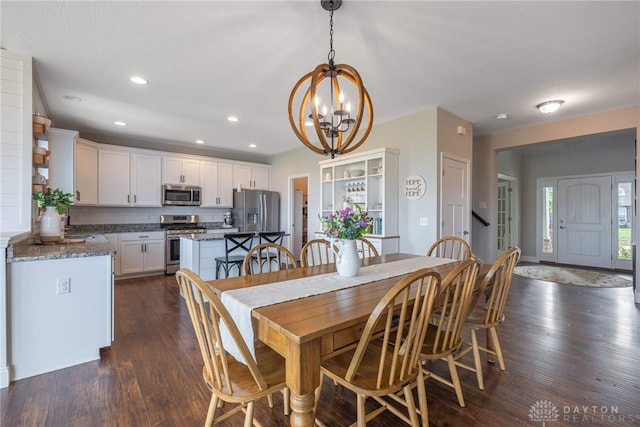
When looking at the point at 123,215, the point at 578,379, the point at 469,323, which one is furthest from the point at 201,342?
the point at 123,215

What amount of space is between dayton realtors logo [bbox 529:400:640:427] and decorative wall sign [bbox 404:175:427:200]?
2619 mm

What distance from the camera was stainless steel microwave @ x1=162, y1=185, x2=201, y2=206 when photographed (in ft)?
18.2

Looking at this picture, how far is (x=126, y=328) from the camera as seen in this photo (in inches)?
118

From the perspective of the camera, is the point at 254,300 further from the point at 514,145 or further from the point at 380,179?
the point at 514,145

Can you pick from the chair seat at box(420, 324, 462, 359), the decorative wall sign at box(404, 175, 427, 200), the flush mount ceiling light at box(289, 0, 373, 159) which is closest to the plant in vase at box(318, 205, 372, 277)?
the flush mount ceiling light at box(289, 0, 373, 159)

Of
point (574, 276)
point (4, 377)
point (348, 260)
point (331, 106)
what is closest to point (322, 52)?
point (331, 106)

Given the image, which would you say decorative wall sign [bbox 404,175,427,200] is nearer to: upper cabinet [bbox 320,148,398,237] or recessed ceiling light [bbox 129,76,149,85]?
upper cabinet [bbox 320,148,398,237]

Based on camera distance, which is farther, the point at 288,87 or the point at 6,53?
the point at 288,87

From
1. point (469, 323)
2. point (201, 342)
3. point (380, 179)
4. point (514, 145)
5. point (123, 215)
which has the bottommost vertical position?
point (469, 323)

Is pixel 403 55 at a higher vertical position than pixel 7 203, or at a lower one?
higher

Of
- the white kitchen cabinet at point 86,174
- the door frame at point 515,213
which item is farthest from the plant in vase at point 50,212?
the door frame at point 515,213

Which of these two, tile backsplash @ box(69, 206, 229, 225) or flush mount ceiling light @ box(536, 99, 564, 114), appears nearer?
flush mount ceiling light @ box(536, 99, 564, 114)

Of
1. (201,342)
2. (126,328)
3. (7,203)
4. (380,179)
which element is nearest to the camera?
(201,342)

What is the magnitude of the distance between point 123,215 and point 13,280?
367 cm
